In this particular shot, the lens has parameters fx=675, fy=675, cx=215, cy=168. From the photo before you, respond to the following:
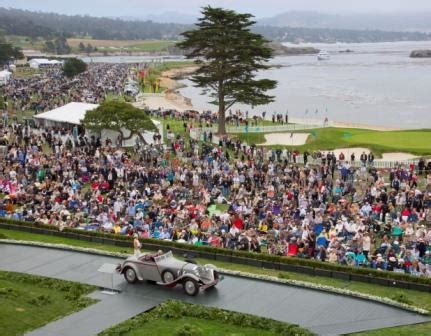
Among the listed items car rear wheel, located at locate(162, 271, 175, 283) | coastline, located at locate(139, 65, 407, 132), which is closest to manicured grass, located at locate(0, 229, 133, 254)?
car rear wheel, located at locate(162, 271, 175, 283)

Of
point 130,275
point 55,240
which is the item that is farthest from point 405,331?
point 55,240

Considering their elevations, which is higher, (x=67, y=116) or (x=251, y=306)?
(x=67, y=116)

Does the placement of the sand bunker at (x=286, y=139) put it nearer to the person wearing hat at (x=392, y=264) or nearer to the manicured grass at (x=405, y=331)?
the person wearing hat at (x=392, y=264)

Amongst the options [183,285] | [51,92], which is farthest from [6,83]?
[183,285]

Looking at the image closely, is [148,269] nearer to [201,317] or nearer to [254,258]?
[201,317]

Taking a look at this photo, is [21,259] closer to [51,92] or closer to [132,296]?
[132,296]

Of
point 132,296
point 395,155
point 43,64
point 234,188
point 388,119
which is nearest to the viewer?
point 132,296
